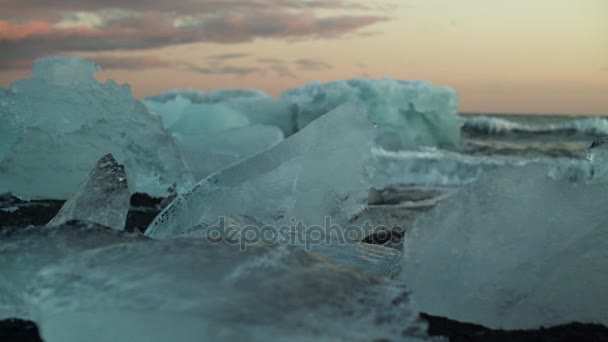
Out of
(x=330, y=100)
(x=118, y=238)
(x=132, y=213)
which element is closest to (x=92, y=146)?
(x=132, y=213)

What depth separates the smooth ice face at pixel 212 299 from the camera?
53.2 inches

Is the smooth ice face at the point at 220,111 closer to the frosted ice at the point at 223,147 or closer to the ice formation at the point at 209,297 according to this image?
the frosted ice at the point at 223,147

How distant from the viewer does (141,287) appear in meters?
1.45

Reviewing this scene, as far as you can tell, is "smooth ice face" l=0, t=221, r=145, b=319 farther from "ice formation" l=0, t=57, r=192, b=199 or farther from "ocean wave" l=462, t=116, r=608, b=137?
"ocean wave" l=462, t=116, r=608, b=137

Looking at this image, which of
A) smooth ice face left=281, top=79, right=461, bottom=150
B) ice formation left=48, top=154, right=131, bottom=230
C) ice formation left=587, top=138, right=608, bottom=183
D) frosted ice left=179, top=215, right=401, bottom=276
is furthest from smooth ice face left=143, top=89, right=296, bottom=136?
ice formation left=587, top=138, right=608, bottom=183

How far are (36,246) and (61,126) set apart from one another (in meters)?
4.08

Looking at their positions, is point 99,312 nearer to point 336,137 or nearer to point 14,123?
point 336,137

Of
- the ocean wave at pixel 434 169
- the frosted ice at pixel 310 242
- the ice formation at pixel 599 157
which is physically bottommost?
the ocean wave at pixel 434 169

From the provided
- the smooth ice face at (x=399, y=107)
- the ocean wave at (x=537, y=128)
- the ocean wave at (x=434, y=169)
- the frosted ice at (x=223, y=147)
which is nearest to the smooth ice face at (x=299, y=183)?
the frosted ice at (x=223, y=147)

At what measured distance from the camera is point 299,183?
2.94 m

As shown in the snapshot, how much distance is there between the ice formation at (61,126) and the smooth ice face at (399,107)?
10130 mm

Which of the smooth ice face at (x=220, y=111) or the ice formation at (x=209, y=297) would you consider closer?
the ice formation at (x=209, y=297)

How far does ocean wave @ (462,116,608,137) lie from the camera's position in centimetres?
2375

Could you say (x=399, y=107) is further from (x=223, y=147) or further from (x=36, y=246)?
(x=36, y=246)
